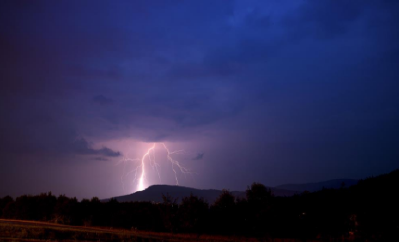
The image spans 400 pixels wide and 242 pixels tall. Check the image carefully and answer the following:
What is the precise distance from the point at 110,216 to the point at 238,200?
1266cm

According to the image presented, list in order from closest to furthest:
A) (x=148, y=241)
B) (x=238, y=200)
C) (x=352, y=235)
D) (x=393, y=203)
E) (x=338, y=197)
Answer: (x=393, y=203) < (x=352, y=235) < (x=148, y=241) < (x=338, y=197) < (x=238, y=200)


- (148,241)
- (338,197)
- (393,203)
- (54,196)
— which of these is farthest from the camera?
(54,196)

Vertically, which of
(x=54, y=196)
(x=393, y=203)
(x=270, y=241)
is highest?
(x=54, y=196)

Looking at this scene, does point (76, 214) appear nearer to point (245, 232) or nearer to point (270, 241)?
point (245, 232)

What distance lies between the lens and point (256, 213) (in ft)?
72.9

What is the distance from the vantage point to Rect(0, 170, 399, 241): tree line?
52.3ft

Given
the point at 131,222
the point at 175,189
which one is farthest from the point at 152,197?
the point at 131,222

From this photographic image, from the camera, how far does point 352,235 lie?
16.6 metres

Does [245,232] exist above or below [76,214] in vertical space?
below

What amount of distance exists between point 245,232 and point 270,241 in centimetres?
452

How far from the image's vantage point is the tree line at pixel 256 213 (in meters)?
16.0

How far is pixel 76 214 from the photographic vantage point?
31.7 m

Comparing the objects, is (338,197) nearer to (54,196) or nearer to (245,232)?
(245,232)

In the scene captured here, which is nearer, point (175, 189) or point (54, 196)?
point (54, 196)
